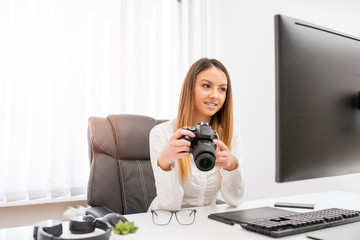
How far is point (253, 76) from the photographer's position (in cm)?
249

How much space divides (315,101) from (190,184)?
2.40 feet

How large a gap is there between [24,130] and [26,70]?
35cm

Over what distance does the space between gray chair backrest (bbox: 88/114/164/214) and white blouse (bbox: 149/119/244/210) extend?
0.17 metres

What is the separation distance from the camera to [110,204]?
4.40ft

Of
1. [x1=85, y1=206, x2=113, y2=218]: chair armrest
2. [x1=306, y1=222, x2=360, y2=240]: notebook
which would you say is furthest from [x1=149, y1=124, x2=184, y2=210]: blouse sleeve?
[x1=306, y1=222, x2=360, y2=240]: notebook

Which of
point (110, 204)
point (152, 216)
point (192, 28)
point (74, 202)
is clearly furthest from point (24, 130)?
point (192, 28)

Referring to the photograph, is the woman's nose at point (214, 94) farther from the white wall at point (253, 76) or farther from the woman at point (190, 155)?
the white wall at point (253, 76)

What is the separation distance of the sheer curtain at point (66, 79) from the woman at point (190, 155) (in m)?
0.74

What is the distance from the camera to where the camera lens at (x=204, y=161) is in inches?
31.8

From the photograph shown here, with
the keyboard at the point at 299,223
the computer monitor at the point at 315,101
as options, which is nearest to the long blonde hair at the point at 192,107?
the keyboard at the point at 299,223

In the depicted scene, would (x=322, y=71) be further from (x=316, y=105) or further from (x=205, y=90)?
(x=205, y=90)

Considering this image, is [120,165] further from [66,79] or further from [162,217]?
[66,79]

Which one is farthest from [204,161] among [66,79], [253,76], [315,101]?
[253,76]

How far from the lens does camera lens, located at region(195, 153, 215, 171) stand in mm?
808
